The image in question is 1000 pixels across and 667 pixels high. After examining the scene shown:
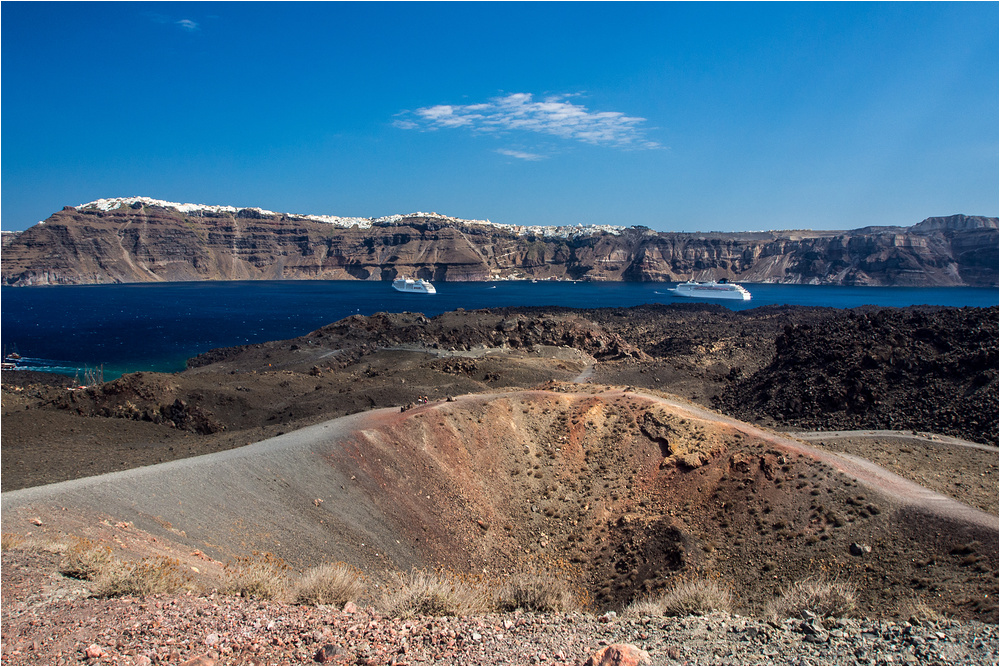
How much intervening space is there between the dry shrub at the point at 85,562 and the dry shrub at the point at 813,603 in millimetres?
12095

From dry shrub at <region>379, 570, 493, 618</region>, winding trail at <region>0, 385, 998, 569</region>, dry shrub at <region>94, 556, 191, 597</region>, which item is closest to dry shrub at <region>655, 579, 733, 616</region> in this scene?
dry shrub at <region>379, 570, 493, 618</region>

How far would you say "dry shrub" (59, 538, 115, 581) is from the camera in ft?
31.2

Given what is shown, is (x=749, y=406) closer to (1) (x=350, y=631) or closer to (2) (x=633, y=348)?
(2) (x=633, y=348)

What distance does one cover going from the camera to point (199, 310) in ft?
368

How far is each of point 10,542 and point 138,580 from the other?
11.5ft

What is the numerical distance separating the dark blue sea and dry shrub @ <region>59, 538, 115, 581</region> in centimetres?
5289

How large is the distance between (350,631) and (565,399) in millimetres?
17355

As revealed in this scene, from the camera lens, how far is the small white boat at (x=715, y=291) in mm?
145375

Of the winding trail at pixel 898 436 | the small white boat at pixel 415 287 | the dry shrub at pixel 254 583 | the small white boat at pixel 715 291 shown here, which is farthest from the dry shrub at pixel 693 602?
the small white boat at pixel 415 287

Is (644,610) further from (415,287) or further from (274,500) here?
(415,287)

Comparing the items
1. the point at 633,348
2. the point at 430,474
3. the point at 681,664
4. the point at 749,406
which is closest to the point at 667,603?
the point at 681,664

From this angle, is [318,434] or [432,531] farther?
[318,434]

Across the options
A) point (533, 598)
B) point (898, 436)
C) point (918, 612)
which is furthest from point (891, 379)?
point (533, 598)

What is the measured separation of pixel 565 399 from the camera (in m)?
25.3
